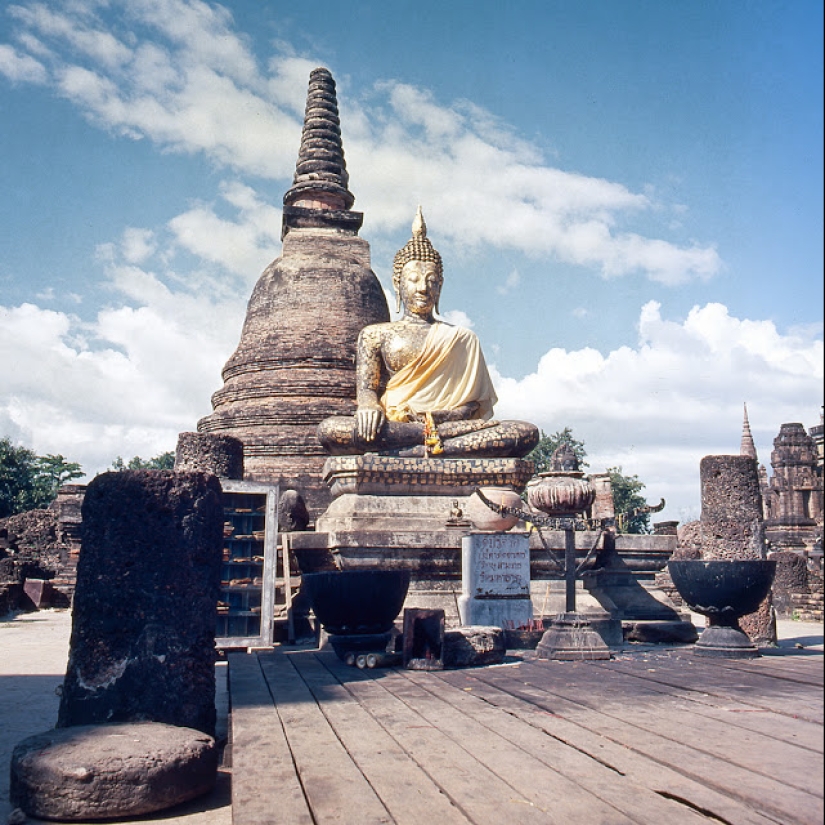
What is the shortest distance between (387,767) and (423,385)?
9.33 meters

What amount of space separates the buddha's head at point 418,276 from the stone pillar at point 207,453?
359 cm

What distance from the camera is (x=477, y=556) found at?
7.69 metres

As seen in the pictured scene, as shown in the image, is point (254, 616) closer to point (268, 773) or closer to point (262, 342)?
point (268, 773)

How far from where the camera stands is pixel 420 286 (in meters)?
12.7

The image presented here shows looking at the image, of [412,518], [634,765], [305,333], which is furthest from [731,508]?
[305,333]

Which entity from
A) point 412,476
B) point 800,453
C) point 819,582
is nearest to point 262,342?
point 412,476

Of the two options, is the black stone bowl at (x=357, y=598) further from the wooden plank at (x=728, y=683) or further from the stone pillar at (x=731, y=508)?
the stone pillar at (x=731, y=508)

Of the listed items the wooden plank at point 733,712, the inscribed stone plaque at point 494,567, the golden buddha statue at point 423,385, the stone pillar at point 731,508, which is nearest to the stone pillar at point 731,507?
the stone pillar at point 731,508

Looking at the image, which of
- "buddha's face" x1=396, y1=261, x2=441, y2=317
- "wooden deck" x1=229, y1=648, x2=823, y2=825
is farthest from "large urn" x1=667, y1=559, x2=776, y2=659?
"buddha's face" x1=396, y1=261, x2=441, y2=317

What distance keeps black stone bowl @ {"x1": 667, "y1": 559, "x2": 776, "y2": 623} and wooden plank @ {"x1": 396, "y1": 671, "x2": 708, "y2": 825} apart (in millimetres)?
2582

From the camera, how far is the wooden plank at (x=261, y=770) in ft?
8.38

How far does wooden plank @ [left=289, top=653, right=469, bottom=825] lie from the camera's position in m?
2.53

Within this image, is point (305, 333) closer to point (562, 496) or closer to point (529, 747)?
point (562, 496)

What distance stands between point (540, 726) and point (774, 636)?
6756 millimetres
